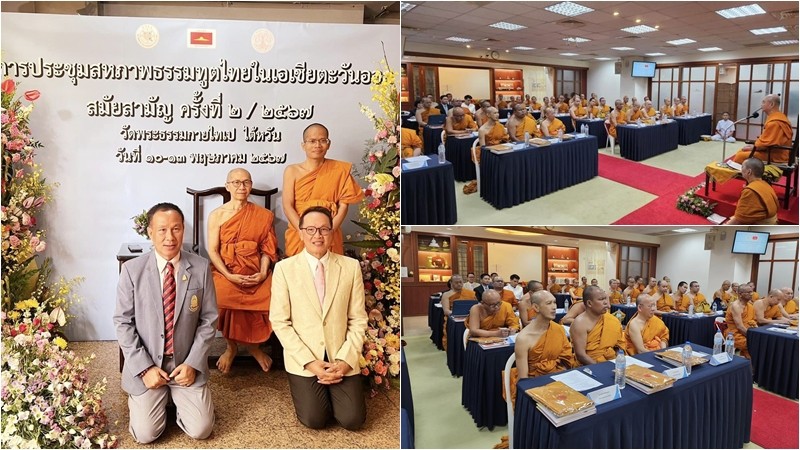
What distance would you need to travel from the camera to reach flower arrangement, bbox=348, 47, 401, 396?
8.34 feet

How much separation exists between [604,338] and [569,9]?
1.75 metres

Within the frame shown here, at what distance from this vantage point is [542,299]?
2449 millimetres

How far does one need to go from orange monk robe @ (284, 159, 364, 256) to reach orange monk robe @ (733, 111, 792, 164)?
6.60 ft

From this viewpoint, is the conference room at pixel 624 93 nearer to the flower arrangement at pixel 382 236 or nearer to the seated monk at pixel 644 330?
the flower arrangement at pixel 382 236

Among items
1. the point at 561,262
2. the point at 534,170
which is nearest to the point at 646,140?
the point at 534,170

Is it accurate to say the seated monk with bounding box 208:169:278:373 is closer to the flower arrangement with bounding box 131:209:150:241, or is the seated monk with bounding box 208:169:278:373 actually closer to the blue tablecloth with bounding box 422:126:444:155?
the flower arrangement with bounding box 131:209:150:241

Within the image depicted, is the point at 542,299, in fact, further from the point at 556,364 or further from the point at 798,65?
the point at 798,65

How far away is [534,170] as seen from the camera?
3.43m

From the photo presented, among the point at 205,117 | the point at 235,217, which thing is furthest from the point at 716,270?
the point at 205,117

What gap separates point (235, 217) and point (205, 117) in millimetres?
579

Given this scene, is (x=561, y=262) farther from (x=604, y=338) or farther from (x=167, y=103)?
(x=167, y=103)

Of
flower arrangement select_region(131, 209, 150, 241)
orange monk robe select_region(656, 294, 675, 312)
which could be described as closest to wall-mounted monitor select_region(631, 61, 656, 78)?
orange monk robe select_region(656, 294, 675, 312)

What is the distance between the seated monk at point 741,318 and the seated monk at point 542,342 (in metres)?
1.39

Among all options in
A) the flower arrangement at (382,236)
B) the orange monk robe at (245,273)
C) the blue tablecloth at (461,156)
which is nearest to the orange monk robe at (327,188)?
the flower arrangement at (382,236)
